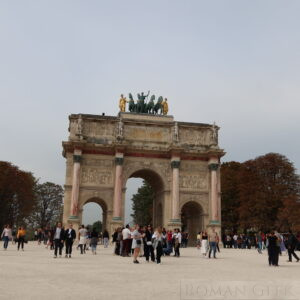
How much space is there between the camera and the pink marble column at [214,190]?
41156 mm

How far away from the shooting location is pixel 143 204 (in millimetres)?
72875

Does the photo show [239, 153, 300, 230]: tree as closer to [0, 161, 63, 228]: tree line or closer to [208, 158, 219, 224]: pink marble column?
[208, 158, 219, 224]: pink marble column

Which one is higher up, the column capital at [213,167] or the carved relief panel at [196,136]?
the carved relief panel at [196,136]

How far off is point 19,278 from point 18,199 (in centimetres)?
4848

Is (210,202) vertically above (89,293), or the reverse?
(210,202)

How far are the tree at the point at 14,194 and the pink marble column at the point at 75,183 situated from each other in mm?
18487

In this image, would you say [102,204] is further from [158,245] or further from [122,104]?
[158,245]

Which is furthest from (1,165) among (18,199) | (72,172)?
(72,172)

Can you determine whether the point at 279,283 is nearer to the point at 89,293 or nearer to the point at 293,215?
the point at 89,293

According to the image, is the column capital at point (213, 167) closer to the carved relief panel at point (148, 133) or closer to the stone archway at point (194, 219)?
the stone archway at point (194, 219)

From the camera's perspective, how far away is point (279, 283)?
10195 millimetres

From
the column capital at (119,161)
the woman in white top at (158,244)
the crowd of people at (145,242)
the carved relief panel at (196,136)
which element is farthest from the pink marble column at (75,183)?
the woman in white top at (158,244)

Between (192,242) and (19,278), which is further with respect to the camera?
(192,242)

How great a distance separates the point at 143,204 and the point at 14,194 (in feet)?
79.8
